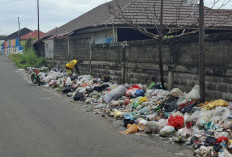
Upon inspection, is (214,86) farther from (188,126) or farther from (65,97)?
(65,97)

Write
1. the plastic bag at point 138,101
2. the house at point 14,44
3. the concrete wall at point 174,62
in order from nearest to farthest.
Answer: the concrete wall at point 174,62, the plastic bag at point 138,101, the house at point 14,44

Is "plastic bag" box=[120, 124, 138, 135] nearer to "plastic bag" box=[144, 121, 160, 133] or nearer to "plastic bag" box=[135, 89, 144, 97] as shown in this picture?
"plastic bag" box=[144, 121, 160, 133]

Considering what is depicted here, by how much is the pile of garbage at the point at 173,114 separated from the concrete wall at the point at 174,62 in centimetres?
47

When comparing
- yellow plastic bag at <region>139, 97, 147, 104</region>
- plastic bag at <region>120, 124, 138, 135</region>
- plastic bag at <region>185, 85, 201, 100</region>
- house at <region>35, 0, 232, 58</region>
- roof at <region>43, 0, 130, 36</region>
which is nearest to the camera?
plastic bag at <region>120, 124, 138, 135</region>

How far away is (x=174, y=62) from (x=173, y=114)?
288cm

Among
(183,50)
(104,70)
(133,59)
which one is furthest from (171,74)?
(104,70)

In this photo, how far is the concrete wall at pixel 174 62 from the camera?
28.1 ft

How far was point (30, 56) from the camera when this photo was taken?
107ft

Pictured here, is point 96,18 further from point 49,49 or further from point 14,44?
point 14,44

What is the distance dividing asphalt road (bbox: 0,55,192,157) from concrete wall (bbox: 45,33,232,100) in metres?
2.73

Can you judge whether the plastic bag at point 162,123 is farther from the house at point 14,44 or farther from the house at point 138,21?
the house at point 14,44

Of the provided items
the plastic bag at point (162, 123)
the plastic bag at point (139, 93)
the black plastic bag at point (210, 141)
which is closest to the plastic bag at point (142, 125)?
the plastic bag at point (162, 123)

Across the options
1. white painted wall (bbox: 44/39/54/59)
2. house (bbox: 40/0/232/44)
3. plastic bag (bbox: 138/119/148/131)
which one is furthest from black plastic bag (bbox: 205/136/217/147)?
white painted wall (bbox: 44/39/54/59)

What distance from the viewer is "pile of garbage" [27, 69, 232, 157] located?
6.56 meters
